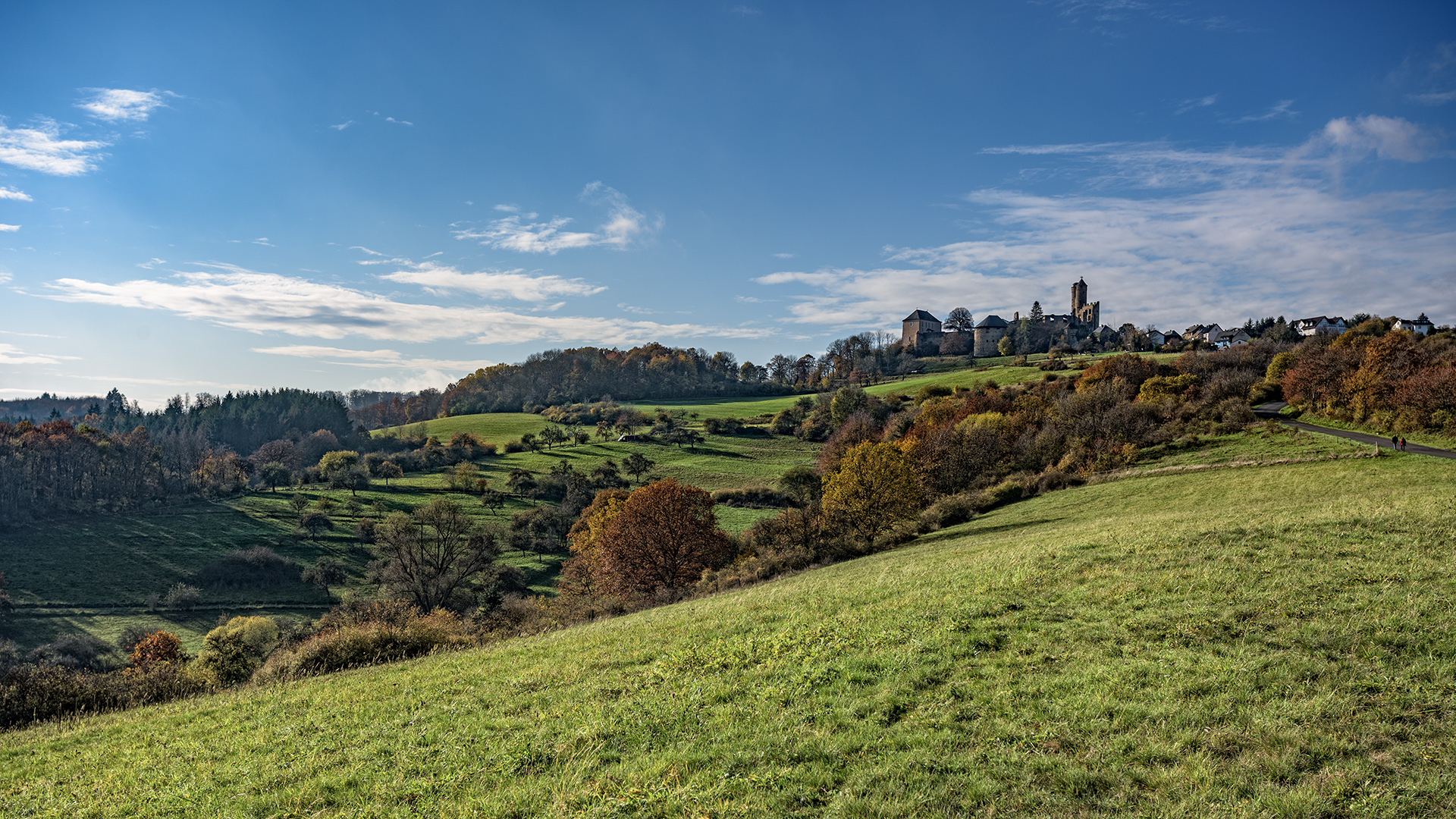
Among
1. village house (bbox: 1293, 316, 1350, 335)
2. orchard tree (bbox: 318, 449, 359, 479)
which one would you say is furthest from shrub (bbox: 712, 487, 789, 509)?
village house (bbox: 1293, 316, 1350, 335)

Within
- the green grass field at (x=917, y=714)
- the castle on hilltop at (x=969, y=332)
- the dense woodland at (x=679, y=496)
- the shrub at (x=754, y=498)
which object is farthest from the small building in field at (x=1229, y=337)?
the green grass field at (x=917, y=714)

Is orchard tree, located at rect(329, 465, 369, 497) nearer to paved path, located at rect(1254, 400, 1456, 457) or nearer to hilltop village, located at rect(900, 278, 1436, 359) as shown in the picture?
paved path, located at rect(1254, 400, 1456, 457)

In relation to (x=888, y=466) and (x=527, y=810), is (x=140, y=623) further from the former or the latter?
(x=527, y=810)

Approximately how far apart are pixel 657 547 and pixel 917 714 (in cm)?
4216

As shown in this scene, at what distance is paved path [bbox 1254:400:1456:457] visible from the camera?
1426 inches

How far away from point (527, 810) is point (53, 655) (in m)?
60.7

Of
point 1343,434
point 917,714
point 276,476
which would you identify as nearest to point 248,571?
point 276,476

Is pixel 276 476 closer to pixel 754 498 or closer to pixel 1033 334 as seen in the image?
pixel 754 498

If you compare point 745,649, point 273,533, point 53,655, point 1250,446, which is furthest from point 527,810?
point 273,533

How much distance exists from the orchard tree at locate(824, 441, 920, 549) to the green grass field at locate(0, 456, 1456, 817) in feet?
86.1

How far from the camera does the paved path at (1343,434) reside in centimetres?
3622

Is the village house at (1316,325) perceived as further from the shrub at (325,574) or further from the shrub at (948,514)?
the shrub at (325,574)

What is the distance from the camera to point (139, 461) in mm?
102062

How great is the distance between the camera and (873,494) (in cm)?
4416
